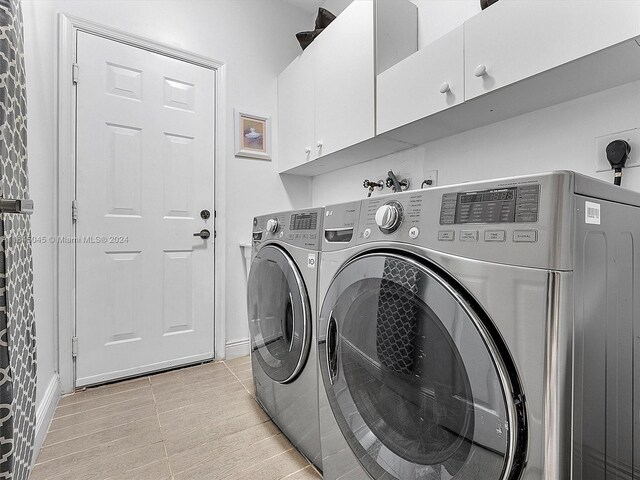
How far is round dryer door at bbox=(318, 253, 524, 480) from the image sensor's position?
2.02 ft

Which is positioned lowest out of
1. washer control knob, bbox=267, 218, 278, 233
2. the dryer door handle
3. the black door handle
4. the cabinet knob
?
the dryer door handle

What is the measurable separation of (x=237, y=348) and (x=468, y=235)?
2065 millimetres

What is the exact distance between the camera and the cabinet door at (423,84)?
125cm

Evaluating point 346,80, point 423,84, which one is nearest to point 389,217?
point 423,84

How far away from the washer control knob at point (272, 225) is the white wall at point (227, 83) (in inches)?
36.2

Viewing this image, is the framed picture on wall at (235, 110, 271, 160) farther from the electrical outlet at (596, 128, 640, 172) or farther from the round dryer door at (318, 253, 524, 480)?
the electrical outlet at (596, 128, 640, 172)

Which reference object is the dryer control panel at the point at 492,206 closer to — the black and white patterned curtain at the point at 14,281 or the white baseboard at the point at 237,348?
the black and white patterned curtain at the point at 14,281

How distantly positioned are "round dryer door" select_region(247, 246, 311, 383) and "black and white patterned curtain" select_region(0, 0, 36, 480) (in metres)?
0.78

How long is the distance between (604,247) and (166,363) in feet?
7.38

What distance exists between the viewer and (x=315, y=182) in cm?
266

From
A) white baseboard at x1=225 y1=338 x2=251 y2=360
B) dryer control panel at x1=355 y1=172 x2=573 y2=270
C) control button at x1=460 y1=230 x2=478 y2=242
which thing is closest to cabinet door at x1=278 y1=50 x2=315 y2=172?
white baseboard at x1=225 y1=338 x2=251 y2=360

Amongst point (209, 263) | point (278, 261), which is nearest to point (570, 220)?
point (278, 261)

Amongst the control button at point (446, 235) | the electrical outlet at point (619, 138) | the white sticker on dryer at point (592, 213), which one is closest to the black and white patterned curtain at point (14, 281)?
the control button at point (446, 235)

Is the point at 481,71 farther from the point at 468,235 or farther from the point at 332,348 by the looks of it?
the point at 332,348
